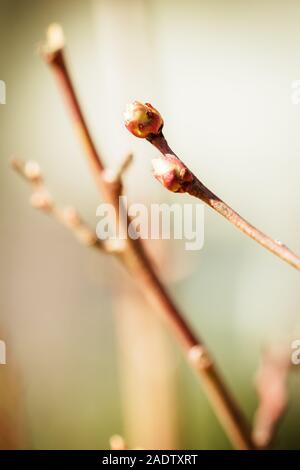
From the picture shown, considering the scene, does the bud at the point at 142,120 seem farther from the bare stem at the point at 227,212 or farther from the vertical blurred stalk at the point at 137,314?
the vertical blurred stalk at the point at 137,314

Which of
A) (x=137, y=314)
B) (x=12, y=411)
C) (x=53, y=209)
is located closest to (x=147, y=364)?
(x=137, y=314)

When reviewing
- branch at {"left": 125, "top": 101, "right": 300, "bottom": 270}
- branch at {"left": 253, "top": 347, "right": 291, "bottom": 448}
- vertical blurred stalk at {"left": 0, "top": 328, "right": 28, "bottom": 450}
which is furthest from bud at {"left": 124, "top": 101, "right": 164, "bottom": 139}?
vertical blurred stalk at {"left": 0, "top": 328, "right": 28, "bottom": 450}

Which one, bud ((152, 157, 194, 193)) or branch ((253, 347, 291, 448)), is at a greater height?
bud ((152, 157, 194, 193))

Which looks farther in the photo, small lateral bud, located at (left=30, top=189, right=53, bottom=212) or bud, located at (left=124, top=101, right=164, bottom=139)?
small lateral bud, located at (left=30, top=189, right=53, bottom=212)

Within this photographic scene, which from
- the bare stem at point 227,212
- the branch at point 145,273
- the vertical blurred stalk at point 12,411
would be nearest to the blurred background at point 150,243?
the vertical blurred stalk at point 12,411

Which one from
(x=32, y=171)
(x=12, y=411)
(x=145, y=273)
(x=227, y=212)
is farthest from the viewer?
(x=12, y=411)

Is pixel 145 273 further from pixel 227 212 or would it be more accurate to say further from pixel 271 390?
pixel 271 390

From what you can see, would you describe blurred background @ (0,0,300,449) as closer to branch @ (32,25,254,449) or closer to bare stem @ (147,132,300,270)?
branch @ (32,25,254,449)
